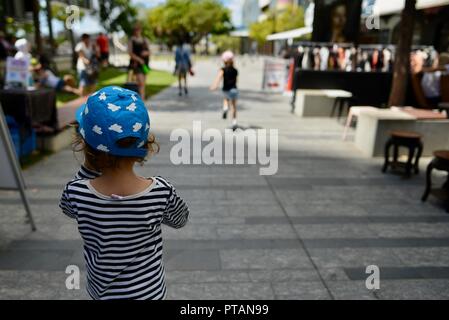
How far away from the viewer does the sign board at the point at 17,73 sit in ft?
23.3

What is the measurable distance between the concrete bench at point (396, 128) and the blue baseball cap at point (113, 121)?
6.71 metres

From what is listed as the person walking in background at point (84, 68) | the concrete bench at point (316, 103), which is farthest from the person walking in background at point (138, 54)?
the concrete bench at point (316, 103)

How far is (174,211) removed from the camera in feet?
5.96

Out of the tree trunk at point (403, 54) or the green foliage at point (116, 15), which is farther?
the green foliage at point (116, 15)

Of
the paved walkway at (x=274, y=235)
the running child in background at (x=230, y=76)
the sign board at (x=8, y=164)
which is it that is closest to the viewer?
the paved walkway at (x=274, y=235)

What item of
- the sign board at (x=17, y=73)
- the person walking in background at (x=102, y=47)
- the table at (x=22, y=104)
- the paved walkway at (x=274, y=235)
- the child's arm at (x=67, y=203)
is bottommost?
the paved walkway at (x=274, y=235)

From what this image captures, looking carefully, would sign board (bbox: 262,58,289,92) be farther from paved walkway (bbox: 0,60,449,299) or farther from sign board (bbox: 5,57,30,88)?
sign board (bbox: 5,57,30,88)

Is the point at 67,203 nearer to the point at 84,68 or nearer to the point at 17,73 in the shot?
the point at 17,73

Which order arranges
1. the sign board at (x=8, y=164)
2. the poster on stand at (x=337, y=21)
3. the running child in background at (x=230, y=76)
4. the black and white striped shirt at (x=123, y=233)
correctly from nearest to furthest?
1. the black and white striped shirt at (x=123, y=233)
2. the sign board at (x=8, y=164)
3. the running child in background at (x=230, y=76)
4. the poster on stand at (x=337, y=21)

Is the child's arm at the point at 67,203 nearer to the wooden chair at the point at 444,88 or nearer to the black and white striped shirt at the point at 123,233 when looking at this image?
the black and white striped shirt at the point at 123,233

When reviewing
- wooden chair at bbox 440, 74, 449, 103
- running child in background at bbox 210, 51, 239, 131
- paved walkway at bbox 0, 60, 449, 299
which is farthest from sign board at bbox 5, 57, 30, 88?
wooden chair at bbox 440, 74, 449, 103

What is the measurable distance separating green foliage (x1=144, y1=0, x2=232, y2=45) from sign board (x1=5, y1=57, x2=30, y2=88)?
71678 millimetres
